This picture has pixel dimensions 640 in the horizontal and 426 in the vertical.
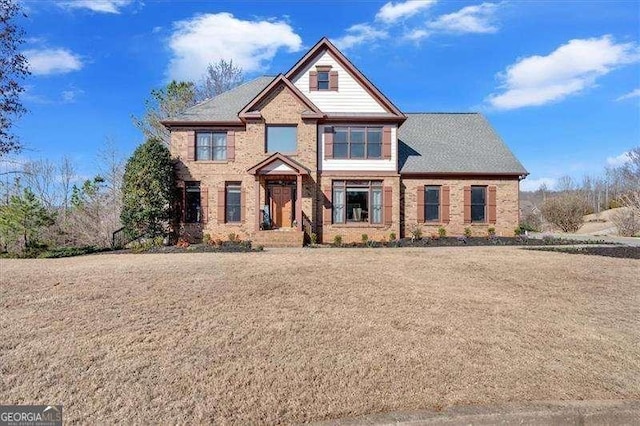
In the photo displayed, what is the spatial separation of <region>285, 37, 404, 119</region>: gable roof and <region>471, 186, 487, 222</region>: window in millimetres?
5285

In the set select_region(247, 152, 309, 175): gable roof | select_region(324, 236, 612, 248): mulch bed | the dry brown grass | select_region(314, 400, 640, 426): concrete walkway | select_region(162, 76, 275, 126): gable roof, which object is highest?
select_region(162, 76, 275, 126): gable roof

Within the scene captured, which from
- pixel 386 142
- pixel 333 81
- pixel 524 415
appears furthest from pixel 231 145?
pixel 524 415

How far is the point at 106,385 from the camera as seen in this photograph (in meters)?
3.93

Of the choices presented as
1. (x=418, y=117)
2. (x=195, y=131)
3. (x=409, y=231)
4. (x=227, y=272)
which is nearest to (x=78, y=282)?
(x=227, y=272)

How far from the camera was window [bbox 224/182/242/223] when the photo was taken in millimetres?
18750

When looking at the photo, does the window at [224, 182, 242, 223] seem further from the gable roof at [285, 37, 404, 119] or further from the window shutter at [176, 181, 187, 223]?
the gable roof at [285, 37, 404, 119]

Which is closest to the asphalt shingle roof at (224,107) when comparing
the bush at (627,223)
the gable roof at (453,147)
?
the gable roof at (453,147)

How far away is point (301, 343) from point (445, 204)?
1586 centimetres

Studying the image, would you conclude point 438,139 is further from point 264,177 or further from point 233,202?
Answer: point 233,202

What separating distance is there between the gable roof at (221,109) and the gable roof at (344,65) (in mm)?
2871

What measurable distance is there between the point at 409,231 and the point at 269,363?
1563 cm

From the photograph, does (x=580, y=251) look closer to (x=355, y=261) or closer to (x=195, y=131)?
(x=355, y=261)

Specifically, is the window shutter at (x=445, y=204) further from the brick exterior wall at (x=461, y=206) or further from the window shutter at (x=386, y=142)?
the window shutter at (x=386, y=142)

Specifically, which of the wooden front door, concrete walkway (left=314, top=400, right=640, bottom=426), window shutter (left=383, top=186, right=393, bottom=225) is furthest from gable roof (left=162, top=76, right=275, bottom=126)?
concrete walkway (left=314, top=400, right=640, bottom=426)
